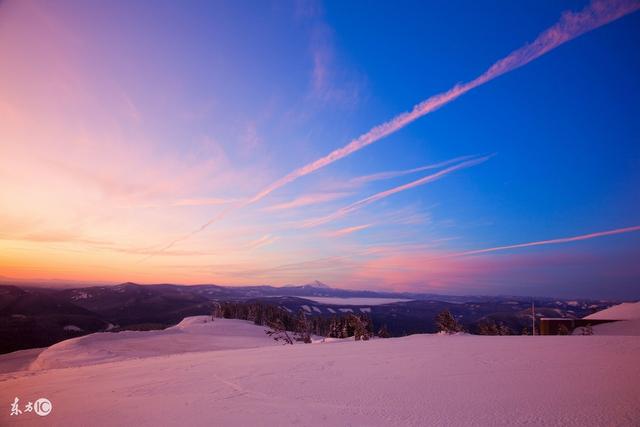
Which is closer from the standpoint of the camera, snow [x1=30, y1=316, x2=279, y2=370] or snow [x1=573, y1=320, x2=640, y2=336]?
snow [x1=573, y1=320, x2=640, y2=336]

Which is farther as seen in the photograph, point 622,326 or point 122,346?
point 122,346

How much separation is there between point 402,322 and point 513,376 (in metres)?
194

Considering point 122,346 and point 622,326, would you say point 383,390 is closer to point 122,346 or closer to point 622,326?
point 622,326

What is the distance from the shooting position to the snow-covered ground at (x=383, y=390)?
14.2 ft

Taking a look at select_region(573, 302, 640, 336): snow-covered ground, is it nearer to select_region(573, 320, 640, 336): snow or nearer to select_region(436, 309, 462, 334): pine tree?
select_region(573, 320, 640, 336): snow

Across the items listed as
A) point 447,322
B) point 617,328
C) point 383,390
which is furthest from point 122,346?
point 617,328

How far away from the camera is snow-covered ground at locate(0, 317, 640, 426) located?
4.32m

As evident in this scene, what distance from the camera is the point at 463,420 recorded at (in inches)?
160

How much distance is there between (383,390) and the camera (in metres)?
5.58

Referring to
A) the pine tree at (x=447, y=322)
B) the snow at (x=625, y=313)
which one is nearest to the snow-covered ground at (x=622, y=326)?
the snow at (x=625, y=313)

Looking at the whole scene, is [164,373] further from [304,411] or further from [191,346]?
[191,346]

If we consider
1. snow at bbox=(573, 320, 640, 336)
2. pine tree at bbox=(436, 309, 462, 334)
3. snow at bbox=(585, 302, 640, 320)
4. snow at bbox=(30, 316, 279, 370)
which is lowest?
snow at bbox=(30, 316, 279, 370)

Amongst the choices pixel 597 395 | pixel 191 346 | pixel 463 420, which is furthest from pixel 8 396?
pixel 191 346

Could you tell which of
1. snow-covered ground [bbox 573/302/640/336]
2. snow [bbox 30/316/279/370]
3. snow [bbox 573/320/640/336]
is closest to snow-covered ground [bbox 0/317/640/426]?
snow [bbox 573/320/640/336]
